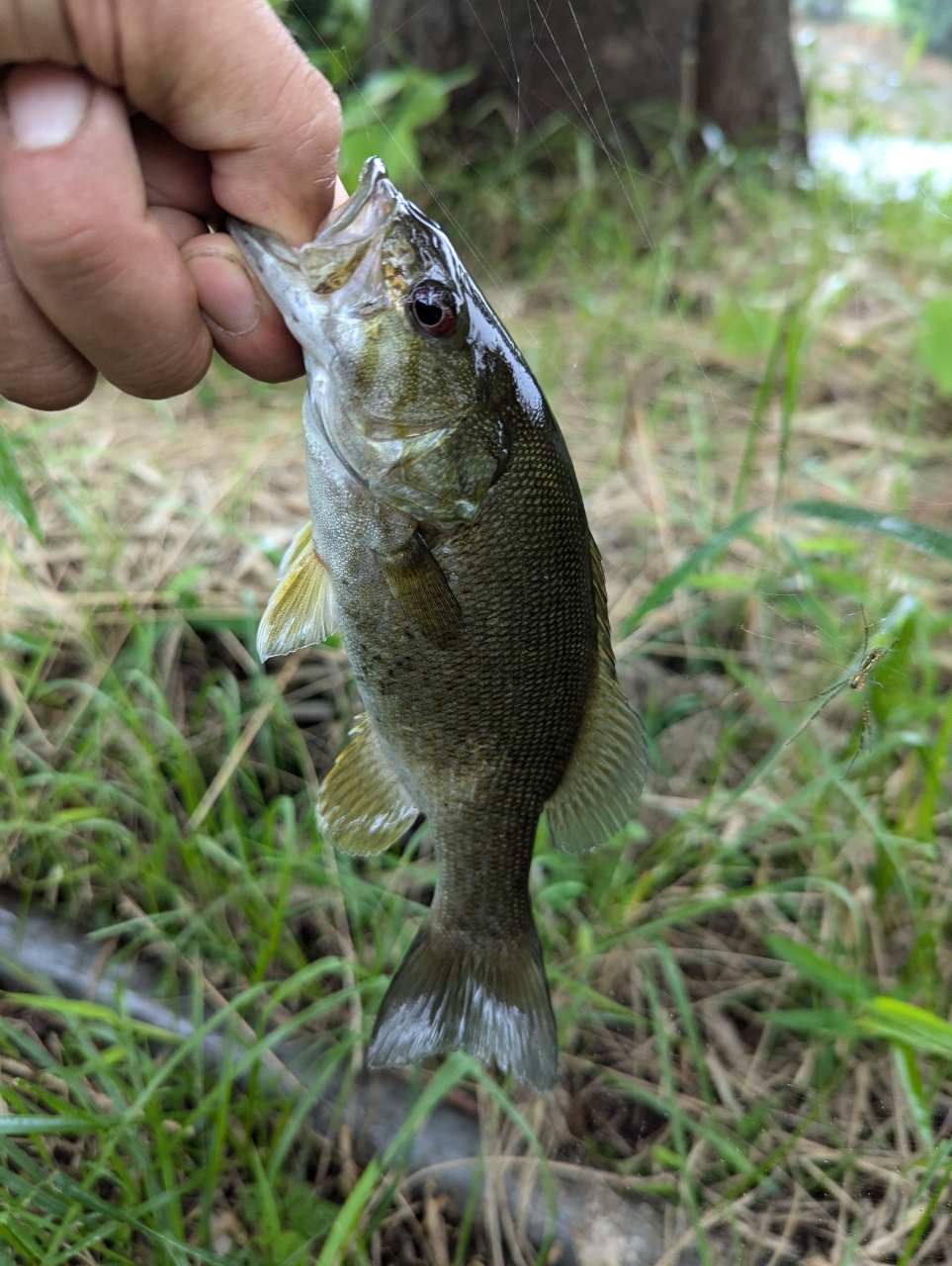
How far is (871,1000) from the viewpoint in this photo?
1.60 metres

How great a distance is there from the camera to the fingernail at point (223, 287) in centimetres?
127

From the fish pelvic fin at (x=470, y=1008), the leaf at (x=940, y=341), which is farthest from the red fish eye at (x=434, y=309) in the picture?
the leaf at (x=940, y=341)

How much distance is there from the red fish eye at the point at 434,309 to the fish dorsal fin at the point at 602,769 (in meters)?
0.40

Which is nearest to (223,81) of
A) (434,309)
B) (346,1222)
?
(434,309)

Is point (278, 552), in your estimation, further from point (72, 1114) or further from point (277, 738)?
point (72, 1114)

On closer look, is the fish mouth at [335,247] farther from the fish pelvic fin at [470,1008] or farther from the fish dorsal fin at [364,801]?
the fish pelvic fin at [470,1008]

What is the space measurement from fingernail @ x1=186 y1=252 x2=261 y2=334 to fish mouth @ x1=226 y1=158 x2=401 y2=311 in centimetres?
6

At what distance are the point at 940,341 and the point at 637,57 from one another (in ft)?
5.70

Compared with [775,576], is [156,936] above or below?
below

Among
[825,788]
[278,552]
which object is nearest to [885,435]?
[825,788]

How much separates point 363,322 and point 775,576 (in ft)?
5.04

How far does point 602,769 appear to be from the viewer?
137cm

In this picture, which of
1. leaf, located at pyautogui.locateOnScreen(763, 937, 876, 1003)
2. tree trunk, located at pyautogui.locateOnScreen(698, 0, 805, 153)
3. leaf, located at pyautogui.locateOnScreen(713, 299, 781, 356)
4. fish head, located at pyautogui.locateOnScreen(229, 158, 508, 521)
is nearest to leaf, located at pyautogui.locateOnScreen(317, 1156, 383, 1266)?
leaf, located at pyautogui.locateOnScreen(763, 937, 876, 1003)

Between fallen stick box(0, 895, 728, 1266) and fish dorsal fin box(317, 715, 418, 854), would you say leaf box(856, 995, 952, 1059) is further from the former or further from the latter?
fish dorsal fin box(317, 715, 418, 854)
